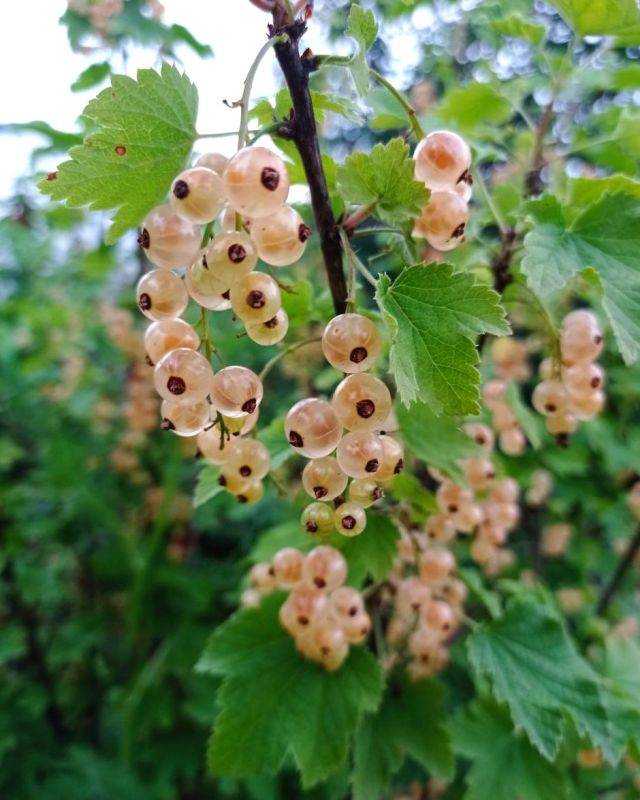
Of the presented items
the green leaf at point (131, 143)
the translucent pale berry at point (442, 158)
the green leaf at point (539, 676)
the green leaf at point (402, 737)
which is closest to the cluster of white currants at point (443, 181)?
the translucent pale berry at point (442, 158)

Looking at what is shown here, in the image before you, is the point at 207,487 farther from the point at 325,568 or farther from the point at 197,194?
the point at 197,194

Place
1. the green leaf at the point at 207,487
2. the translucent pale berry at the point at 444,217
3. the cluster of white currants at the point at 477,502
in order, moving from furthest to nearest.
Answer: the cluster of white currants at the point at 477,502 < the green leaf at the point at 207,487 < the translucent pale berry at the point at 444,217

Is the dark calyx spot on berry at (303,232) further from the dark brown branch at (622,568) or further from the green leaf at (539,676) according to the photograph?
the dark brown branch at (622,568)

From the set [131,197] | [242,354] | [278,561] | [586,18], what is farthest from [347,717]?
[242,354]

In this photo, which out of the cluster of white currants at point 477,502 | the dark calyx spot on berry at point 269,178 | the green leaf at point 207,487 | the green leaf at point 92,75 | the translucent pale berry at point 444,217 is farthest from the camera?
the green leaf at point 92,75

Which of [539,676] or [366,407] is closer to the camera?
[366,407]

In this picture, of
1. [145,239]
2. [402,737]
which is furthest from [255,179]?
[402,737]
